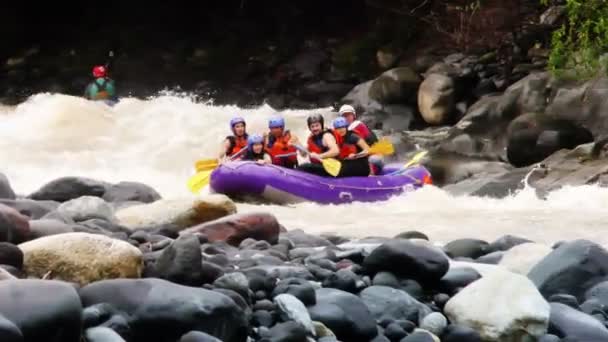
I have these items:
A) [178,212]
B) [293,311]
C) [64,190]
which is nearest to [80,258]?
[293,311]

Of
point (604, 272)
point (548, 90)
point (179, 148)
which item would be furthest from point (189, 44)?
point (604, 272)

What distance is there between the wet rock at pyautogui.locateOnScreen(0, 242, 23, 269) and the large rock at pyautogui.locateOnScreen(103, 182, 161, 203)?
338cm

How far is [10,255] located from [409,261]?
156 cm

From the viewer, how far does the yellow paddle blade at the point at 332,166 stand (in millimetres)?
9883

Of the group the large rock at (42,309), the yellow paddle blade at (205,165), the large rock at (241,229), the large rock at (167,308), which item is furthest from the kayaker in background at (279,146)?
the large rock at (42,309)

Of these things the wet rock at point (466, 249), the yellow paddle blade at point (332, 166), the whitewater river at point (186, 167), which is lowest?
the whitewater river at point (186, 167)

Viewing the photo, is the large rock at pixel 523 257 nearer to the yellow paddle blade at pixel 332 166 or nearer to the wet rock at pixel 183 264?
the wet rock at pixel 183 264

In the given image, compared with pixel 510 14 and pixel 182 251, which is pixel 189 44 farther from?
pixel 182 251

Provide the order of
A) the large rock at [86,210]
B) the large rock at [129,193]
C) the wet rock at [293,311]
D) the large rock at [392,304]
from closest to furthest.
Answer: the wet rock at [293,311], the large rock at [392,304], the large rock at [86,210], the large rock at [129,193]

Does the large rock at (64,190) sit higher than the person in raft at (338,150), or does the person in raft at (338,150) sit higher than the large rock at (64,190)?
the large rock at (64,190)

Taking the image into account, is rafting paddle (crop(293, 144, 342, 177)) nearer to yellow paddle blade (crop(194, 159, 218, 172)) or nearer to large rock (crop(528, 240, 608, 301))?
yellow paddle blade (crop(194, 159, 218, 172))

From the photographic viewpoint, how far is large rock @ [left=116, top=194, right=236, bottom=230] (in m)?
5.05

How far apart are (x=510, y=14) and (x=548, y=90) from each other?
3.37 meters

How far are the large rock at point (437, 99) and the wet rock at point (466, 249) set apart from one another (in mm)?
10961
